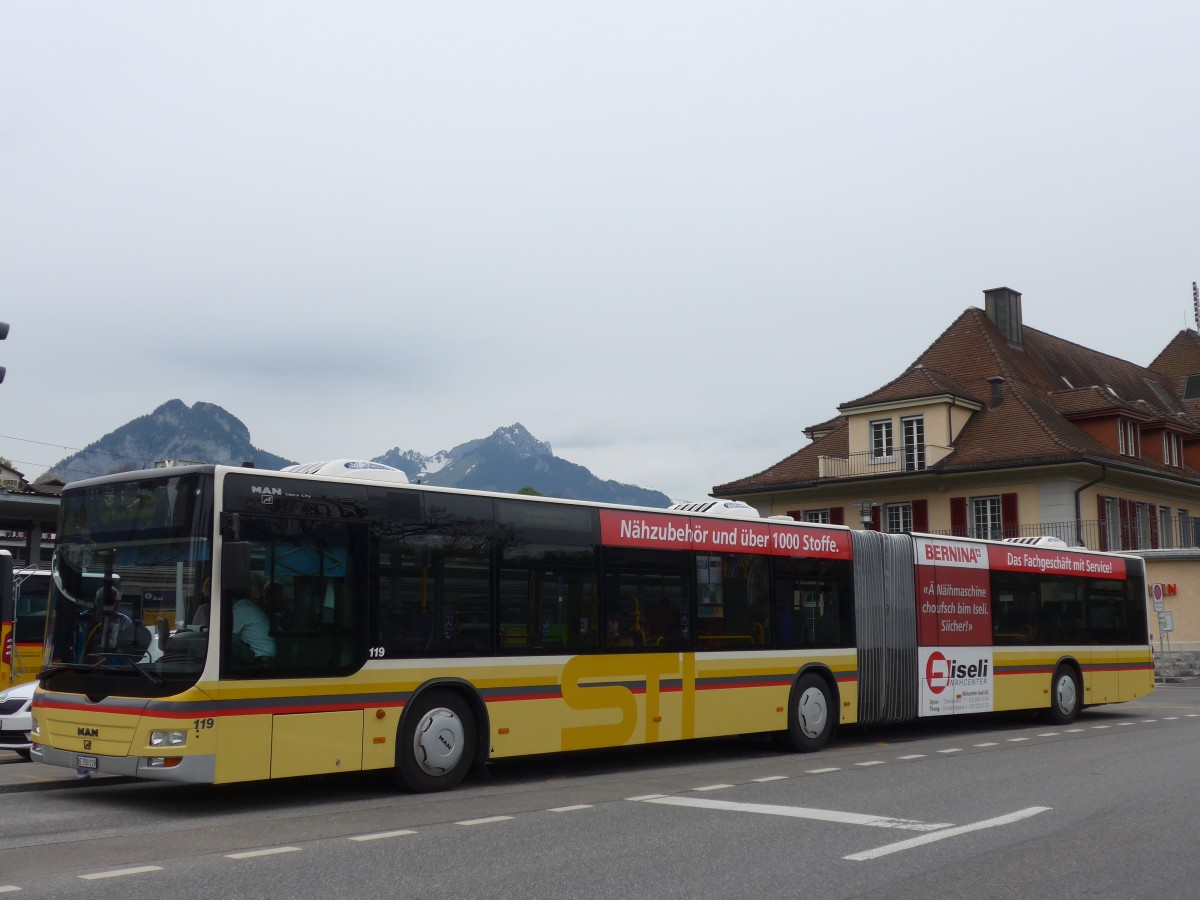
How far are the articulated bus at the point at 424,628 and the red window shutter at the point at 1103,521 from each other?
97.9 ft

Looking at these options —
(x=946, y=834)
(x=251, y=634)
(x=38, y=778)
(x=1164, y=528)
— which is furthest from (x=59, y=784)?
(x=1164, y=528)

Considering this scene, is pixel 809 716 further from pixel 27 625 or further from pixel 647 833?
pixel 27 625

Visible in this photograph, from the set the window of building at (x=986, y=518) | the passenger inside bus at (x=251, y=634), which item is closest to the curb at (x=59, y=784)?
the passenger inside bus at (x=251, y=634)

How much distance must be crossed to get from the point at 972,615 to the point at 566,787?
8817 millimetres

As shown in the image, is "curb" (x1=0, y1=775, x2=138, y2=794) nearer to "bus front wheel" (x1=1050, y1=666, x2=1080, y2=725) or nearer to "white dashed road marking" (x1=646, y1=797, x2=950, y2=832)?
"white dashed road marking" (x1=646, y1=797, x2=950, y2=832)

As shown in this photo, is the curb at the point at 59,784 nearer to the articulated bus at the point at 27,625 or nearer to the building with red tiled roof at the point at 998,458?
the articulated bus at the point at 27,625

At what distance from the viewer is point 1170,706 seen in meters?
26.4

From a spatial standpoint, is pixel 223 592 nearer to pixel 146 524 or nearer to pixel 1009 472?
pixel 146 524

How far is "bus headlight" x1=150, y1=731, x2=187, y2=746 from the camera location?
10438 mm

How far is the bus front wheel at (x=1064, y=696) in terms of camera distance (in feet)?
69.5

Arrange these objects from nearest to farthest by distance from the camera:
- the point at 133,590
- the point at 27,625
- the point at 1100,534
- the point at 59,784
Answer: the point at 133,590 < the point at 59,784 < the point at 27,625 < the point at 1100,534

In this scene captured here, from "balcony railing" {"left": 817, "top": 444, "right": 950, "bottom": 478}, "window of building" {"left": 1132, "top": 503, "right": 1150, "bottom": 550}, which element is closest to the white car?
"balcony railing" {"left": 817, "top": 444, "right": 950, "bottom": 478}

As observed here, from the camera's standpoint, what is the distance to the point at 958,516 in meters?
47.8

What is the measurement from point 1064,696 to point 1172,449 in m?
35.0
